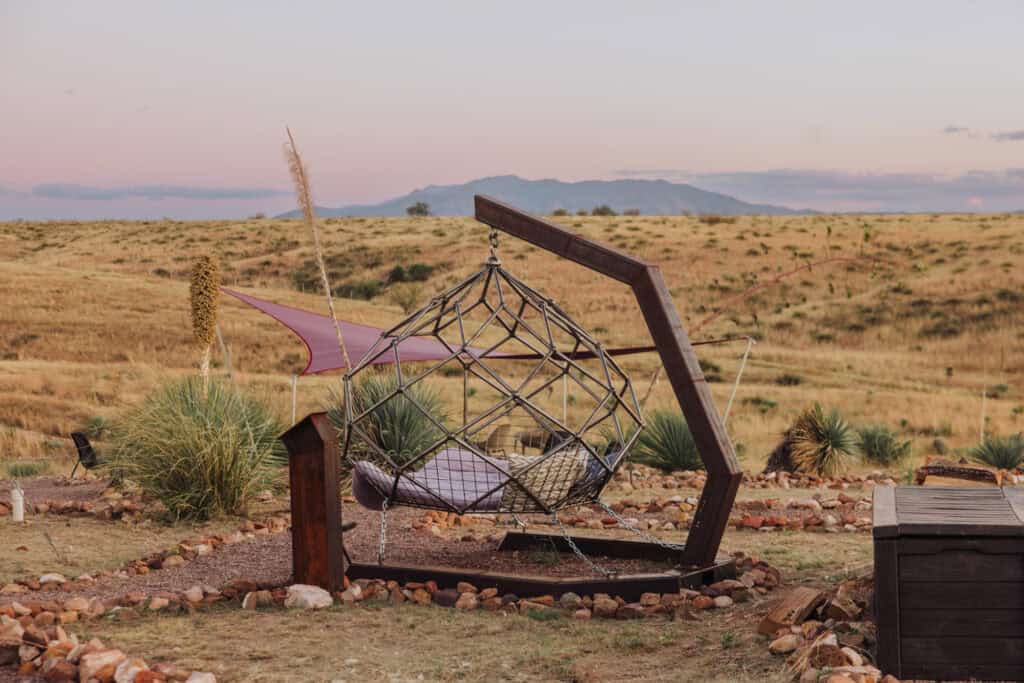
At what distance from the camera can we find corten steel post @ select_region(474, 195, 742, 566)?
626cm

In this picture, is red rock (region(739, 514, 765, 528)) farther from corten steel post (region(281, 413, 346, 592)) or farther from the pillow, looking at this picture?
corten steel post (region(281, 413, 346, 592))

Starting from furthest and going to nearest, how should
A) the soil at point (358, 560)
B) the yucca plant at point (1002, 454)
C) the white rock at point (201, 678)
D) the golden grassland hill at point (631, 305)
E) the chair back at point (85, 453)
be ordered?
1. the golden grassland hill at point (631, 305)
2. the yucca plant at point (1002, 454)
3. the chair back at point (85, 453)
4. the soil at point (358, 560)
5. the white rock at point (201, 678)

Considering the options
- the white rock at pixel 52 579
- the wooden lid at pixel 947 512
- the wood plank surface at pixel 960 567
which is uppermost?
the wooden lid at pixel 947 512

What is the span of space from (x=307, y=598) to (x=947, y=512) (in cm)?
314

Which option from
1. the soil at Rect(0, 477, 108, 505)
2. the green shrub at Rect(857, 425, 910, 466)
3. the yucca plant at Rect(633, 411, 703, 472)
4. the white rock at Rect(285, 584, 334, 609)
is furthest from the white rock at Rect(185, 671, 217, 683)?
the green shrub at Rect(857, 425, 910, 466)

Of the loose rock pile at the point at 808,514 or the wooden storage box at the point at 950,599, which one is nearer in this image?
the wooden storage box at the point at 950,599

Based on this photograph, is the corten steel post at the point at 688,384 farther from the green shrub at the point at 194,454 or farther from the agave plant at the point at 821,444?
the agave plant at the point at 821,444

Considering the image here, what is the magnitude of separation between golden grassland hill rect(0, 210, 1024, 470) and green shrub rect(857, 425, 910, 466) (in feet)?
4.76

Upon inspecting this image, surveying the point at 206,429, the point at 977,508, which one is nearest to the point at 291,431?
the point at 206,429

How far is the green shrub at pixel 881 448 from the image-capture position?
13.2m

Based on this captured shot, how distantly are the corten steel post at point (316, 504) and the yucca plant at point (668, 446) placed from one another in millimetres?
6189

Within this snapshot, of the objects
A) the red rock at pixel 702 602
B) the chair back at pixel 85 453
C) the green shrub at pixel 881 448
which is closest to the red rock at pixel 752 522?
the red rock at pixel 702 602

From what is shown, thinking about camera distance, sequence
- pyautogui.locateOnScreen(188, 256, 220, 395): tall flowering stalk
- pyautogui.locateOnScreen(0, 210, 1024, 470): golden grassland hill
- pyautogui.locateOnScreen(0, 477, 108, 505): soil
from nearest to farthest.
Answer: pyautogui.locateOnScreen(188, 256, 220, 395): tall flowering stalk → pyautogui.locateOnScreen(0, 477, 108, 505): soil → pyautogui.locateOnScreen(0, 210, 1024, 470): golden grassland hill

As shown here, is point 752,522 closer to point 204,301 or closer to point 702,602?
point 702,602
